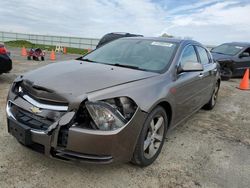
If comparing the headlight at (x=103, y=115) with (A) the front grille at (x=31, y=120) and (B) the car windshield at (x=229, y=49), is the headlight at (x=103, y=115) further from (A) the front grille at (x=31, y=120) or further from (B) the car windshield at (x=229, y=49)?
(B) the car windshield at (x=229, y=49)

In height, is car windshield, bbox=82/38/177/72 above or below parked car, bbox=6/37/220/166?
above

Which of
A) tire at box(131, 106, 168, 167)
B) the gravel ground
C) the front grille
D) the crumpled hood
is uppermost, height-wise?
the crumpled hood

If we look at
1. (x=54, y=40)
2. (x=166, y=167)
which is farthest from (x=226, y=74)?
(x=54, y=40)

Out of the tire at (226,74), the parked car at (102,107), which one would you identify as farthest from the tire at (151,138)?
the tire at (226,74)

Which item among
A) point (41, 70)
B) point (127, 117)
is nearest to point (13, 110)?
point (41, 70)

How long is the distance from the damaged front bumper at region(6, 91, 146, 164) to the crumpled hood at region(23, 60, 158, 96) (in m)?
0.23

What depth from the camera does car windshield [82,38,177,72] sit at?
3.57 m

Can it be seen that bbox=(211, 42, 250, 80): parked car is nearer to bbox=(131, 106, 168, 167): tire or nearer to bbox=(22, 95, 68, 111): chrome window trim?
bbox=(131, 106, 168, 167): tire

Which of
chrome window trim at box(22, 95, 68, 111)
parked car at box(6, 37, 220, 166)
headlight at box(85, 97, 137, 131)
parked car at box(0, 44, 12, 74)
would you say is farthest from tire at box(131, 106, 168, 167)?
parked car at box(0, 44, 12, 74)

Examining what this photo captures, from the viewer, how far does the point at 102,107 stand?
249cm

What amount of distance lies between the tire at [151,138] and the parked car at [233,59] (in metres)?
8.15

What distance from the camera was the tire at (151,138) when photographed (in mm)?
2844

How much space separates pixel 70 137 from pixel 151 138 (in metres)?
1.11

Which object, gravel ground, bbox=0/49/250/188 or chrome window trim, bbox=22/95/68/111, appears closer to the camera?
chrome window trim, bbox=22/95/68/111
